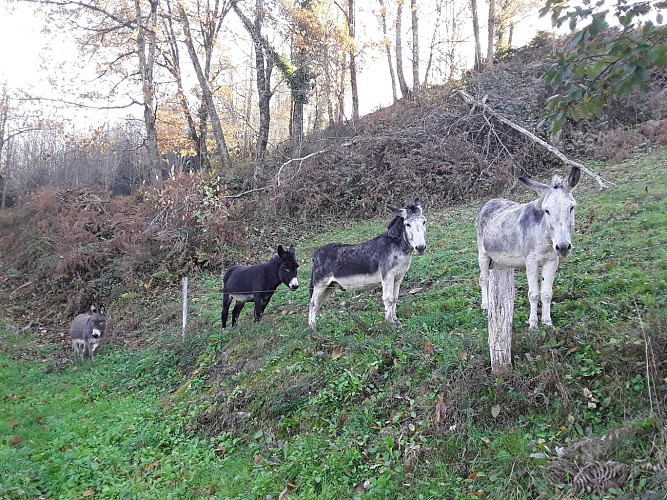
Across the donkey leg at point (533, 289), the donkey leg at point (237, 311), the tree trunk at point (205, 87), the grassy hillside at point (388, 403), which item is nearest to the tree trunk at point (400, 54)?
the tree trunk at point (205, 87)

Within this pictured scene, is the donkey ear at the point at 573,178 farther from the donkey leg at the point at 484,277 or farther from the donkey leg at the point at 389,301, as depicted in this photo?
the donkey leg at the point at 389,301

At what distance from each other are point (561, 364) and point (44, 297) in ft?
53.1

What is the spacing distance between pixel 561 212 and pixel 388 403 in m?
2.75

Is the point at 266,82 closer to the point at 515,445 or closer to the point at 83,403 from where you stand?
the point at 83,403

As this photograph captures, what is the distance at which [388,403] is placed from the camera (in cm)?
520

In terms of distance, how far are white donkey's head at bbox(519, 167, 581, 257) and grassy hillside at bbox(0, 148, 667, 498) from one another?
39.2 inches

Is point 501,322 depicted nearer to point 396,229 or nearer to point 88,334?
point 396,229

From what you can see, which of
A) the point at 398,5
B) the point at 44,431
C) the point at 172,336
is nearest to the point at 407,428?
the point at 44,431

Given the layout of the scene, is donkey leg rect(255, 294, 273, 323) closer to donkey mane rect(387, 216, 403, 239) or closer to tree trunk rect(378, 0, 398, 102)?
donkey mane rect(387, 216, 403, 239)

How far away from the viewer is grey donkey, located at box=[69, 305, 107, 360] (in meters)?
10.8

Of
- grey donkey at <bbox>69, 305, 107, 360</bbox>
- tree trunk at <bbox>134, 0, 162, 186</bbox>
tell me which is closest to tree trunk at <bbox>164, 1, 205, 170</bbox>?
tree trunk at <bbox>134, 0, 162, 186</bbox>

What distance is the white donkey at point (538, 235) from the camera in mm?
4930

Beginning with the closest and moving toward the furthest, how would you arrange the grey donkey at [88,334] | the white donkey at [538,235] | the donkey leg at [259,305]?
the white donkey at [538,235]
the donkey leg at [259,305]
the grey donkey at [88,334]

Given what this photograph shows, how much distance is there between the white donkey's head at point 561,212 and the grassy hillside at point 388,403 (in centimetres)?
100
